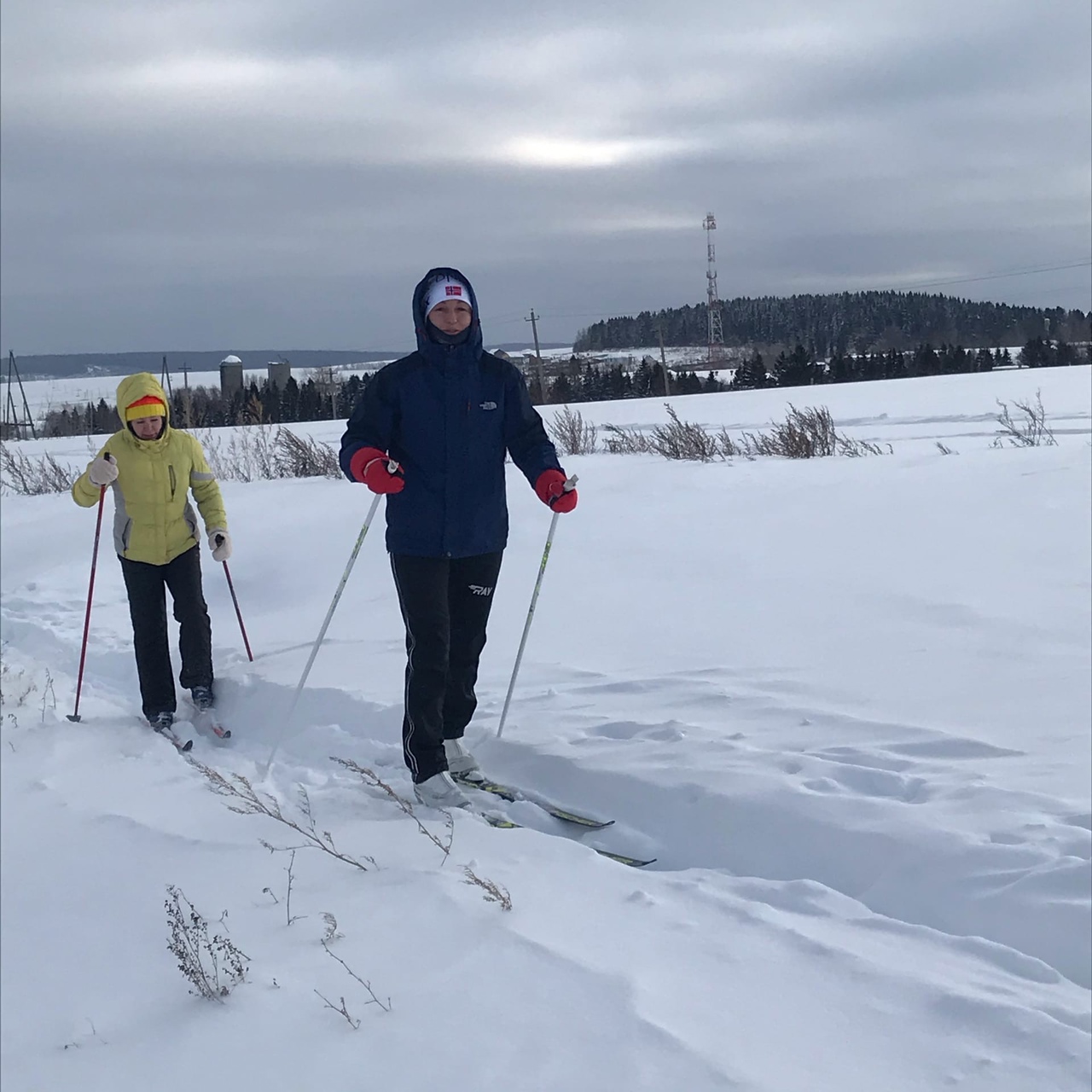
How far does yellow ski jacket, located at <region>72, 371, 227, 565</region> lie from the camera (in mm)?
4824

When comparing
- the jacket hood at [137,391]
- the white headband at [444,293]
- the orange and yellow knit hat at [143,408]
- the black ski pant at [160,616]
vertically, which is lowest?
the black ski pant at [160,616]

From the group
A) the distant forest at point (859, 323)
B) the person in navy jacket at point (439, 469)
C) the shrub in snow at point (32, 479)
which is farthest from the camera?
the distant forest at point (859, 323)

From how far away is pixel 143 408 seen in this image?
Answer: 188 inches

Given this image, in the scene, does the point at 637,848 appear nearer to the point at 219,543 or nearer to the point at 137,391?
the point at 219,543

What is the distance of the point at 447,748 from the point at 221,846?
922 mm

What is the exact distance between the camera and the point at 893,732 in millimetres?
3609

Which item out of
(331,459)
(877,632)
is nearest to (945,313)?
(331,459)

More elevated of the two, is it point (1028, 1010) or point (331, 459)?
point (331, 459)

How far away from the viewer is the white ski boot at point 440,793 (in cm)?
360

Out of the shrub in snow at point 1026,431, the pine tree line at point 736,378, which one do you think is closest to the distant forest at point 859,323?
the pine tree line at point 736,378

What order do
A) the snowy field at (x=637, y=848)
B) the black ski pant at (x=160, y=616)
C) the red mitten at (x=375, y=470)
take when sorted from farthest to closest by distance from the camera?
the black ski pant at (x=160, y=616), the red mitten at (x=375, y=470), the snowy field at (x=637, y=848)

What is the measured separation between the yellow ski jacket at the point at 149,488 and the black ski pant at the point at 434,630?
1.82 metres

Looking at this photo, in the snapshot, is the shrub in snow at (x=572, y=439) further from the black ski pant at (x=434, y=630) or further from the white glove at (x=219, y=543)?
the black ski pant at (x=434, y=630)

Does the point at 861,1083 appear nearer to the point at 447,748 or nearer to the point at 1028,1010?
the point at 1028,1010
